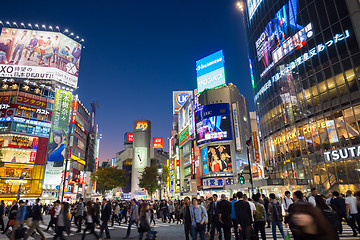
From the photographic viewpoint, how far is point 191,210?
27.1 ft

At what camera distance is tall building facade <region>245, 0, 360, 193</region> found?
2327cm

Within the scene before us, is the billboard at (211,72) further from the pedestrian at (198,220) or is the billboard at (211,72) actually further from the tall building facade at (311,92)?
the pedestrian at (198,220)

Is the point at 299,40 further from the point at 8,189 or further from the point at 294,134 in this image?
the point at 8,189

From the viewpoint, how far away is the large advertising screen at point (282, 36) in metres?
29.5

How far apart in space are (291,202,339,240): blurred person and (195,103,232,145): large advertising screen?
43.0 m

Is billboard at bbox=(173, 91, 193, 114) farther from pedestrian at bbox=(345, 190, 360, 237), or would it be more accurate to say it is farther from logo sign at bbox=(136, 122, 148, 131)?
pedestrian at bbox=(345, 190, 360, 237)

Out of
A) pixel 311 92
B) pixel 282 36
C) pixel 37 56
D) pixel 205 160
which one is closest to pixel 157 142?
pixel 37 56

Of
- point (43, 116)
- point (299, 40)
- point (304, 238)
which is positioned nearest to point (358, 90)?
point (299, 40)

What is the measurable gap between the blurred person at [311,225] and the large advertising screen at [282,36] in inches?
1204

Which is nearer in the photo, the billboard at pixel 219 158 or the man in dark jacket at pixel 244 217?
the man in dark jacket at pixel 244 217

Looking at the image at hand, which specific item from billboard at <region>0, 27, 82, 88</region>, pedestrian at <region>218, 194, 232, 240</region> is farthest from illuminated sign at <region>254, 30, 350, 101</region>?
billboard at <region>0, 27, 82, 88</region>

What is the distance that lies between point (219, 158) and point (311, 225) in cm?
4355

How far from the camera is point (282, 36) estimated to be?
3234 centimetres

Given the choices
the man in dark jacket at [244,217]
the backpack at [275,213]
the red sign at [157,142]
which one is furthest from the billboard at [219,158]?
the red sign at [157,142]
